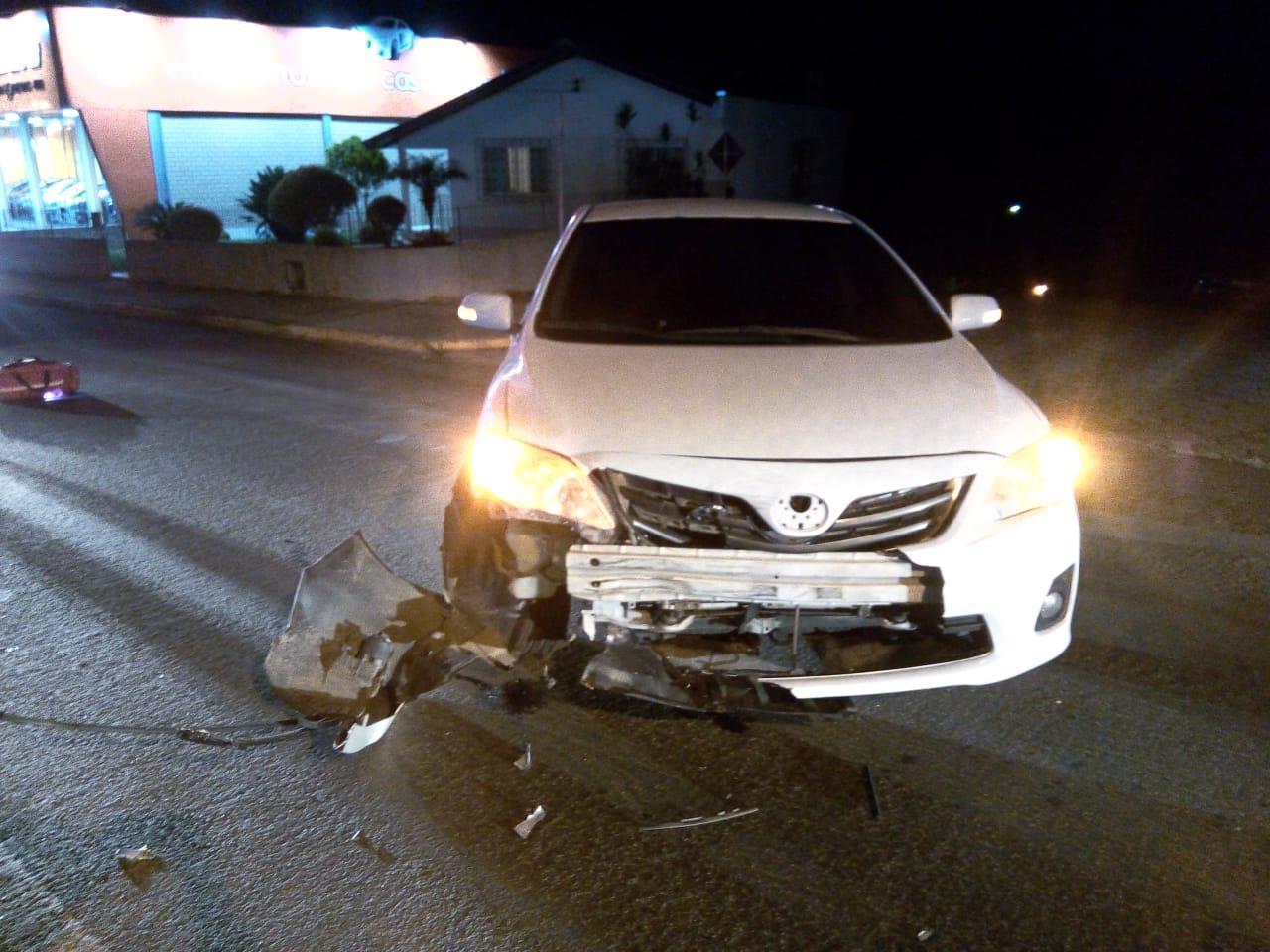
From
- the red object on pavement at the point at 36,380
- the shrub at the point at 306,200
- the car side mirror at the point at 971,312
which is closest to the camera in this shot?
the car side mirror at the point at 971,312

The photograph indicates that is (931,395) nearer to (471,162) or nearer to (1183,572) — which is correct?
(1183,572)

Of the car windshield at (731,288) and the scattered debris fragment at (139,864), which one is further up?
the car windshield at (731,288)

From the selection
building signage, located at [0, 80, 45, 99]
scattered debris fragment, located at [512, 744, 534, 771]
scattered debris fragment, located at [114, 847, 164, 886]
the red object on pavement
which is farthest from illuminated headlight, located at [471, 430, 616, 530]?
building signage, located at [0, 80, 45, 99]

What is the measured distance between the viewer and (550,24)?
107 ft

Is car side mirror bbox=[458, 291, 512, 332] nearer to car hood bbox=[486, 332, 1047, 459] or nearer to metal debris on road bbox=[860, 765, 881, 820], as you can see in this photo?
car hood bbox=[486, 332, 1047, 459]

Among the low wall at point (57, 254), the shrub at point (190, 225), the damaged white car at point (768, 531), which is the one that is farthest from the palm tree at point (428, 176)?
the damaged white car at point (768, 531)

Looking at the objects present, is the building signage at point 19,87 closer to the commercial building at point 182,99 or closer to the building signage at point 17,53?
the commercial building at point 182,99

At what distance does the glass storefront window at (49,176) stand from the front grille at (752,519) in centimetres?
2732

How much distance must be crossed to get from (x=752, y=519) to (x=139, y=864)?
6.58 ft

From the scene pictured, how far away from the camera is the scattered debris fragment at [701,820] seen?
315 cm

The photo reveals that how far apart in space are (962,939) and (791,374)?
75.5 inches

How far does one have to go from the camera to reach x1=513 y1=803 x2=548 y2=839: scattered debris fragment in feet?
10.2

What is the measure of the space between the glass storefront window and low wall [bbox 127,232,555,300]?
377 inches

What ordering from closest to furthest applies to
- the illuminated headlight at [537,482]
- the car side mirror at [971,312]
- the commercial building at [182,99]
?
the illuminated headlight at [537,482] < the car side mirror at [971,312] < the commercial building at [182,99]
